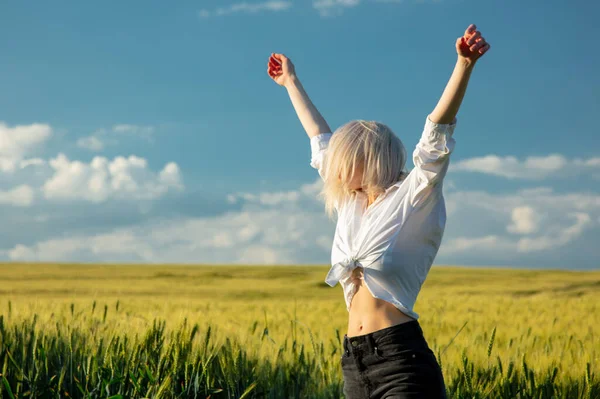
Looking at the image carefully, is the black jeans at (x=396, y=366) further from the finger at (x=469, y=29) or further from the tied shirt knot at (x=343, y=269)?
the finger at (x=469, y=29)

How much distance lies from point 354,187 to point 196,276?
18.7 meters

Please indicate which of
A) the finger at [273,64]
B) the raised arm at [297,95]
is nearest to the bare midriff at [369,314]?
the raised arm at [297,95]

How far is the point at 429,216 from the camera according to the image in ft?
7.33

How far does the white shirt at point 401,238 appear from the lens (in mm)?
2162

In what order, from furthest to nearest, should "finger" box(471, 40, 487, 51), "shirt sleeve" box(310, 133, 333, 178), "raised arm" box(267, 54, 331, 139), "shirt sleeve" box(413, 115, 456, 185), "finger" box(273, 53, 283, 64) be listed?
1. "finger" box(273, 53, 283, 64)
2. "raised arm" box(267, 54, 331, 139)
3. "shirt sleeve" box(310, 133, 333, 178)
4. "shirt sleeve" box(413, 115, 456, 185)
5. "finger" box(471, 40, 487, 51)

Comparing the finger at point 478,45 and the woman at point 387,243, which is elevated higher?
the finger at point 478,45

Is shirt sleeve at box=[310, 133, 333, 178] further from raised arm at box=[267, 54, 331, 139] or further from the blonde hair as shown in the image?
the blonde hair

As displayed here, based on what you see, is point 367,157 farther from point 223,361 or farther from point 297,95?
point 223,361

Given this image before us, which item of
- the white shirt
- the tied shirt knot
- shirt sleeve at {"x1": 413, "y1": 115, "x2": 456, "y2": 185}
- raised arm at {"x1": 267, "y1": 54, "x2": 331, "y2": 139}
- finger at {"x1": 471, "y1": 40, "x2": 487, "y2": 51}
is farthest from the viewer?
raised arm at {"x1": 267, "y1": 54, "x2": 331, "y2": 139}

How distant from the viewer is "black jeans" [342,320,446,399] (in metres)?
2.15

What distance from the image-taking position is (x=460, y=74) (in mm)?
2002

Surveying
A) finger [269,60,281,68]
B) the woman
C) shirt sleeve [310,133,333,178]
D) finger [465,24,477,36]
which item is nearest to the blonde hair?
the woman

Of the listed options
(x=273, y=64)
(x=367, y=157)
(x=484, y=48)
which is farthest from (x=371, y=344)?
(x=273, y=64)

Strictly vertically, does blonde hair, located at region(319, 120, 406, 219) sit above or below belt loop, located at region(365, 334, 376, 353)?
above
